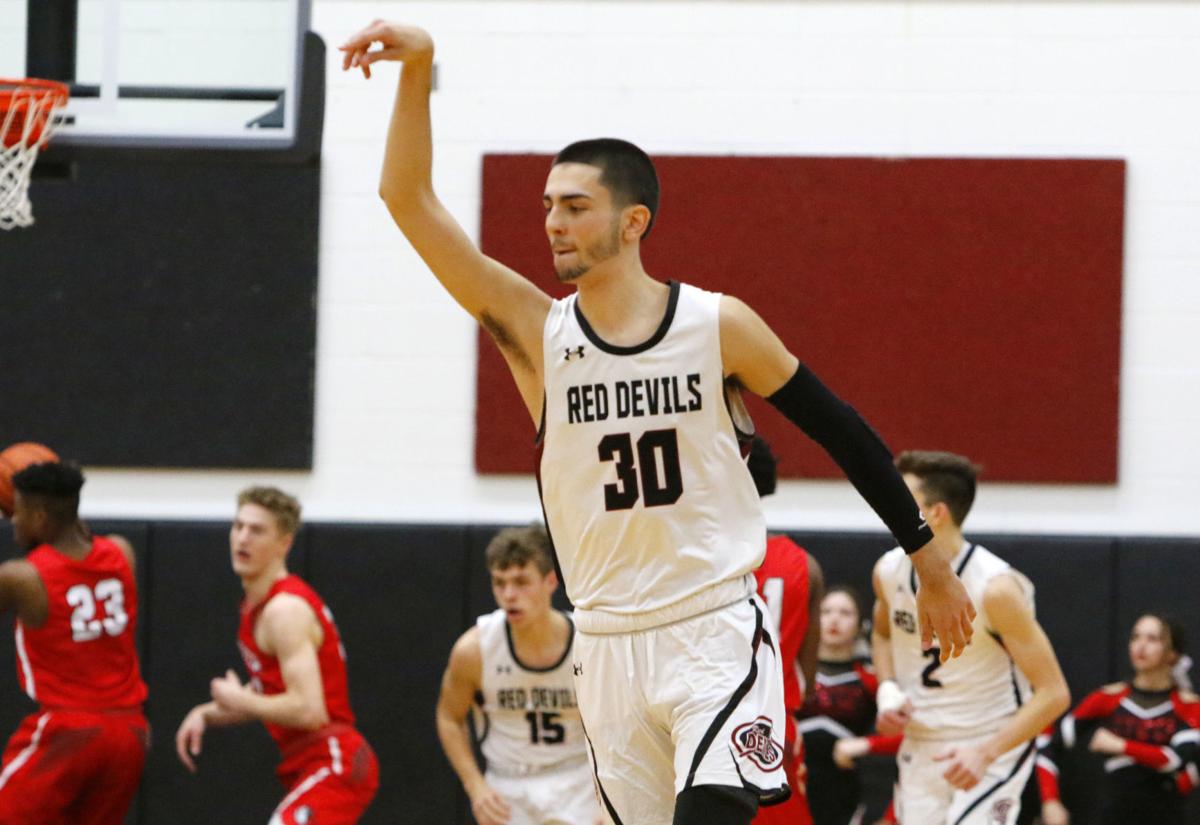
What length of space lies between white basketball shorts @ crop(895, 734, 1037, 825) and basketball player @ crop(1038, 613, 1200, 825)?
6.86 feet

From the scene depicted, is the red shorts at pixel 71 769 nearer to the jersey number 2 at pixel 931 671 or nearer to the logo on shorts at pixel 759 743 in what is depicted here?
the jersey number 2 at pixel 931 671

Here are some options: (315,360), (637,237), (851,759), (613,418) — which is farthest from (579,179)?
(315,360)

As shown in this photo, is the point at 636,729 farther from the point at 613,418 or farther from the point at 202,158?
the point at 202,158

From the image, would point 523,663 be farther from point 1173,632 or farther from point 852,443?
point 1173,632

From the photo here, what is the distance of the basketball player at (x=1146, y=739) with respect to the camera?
7824 mm

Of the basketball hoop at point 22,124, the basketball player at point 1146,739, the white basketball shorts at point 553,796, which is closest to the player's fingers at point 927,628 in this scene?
the white basketball shorts at point 553,796

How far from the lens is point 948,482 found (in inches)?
227

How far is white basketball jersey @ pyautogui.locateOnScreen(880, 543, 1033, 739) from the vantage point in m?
5.71

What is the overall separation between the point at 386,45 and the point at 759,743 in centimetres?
160

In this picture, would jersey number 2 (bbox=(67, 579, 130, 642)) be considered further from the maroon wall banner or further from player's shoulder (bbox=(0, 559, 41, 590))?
the maroon wall banner

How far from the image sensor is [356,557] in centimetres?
877

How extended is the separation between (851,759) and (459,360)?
2747 mm

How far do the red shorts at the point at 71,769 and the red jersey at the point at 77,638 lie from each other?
8 cm

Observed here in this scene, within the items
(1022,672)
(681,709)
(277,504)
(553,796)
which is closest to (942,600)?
(681,709)
